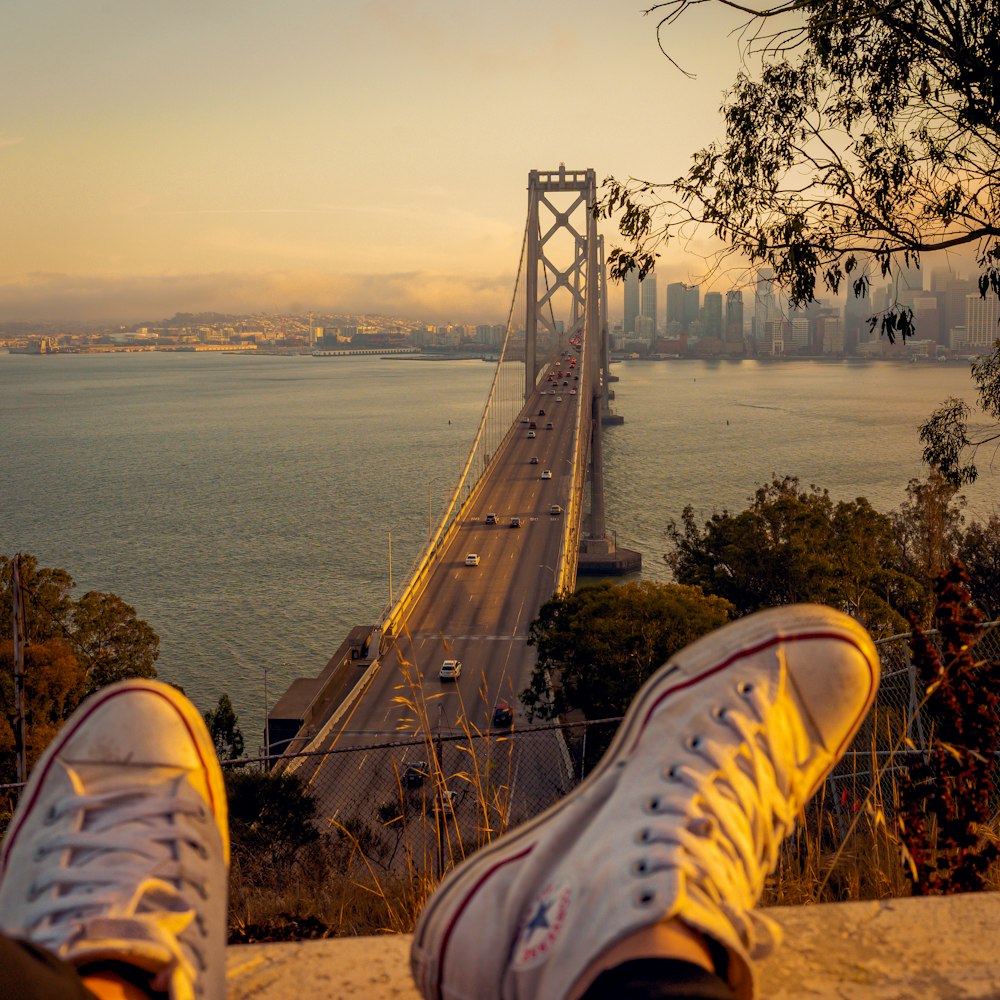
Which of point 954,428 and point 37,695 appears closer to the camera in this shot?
point 954,428

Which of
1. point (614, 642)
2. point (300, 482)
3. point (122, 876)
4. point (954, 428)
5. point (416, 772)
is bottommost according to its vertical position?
point (300, 482)

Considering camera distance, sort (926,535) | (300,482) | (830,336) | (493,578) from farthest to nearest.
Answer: (830,336), (300,482), (493,578), (926,535)

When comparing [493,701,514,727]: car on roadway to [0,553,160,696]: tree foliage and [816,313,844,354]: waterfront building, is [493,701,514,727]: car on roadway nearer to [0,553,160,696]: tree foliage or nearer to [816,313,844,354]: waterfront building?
[0,553,160,696]: tree foliage

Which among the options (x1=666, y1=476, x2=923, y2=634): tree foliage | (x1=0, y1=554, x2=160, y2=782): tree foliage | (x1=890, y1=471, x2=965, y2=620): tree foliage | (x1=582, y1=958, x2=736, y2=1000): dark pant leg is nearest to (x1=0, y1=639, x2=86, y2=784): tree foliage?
(x1=0, y1=554, x2=160, y2=782): tree foliage

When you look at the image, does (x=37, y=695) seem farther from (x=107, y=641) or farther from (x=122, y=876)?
(x=122, y=876)

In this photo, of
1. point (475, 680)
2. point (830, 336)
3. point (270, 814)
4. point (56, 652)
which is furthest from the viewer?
point (830, 336)

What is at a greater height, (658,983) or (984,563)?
(658,983)

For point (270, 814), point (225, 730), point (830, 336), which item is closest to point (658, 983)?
point (270, 814)
